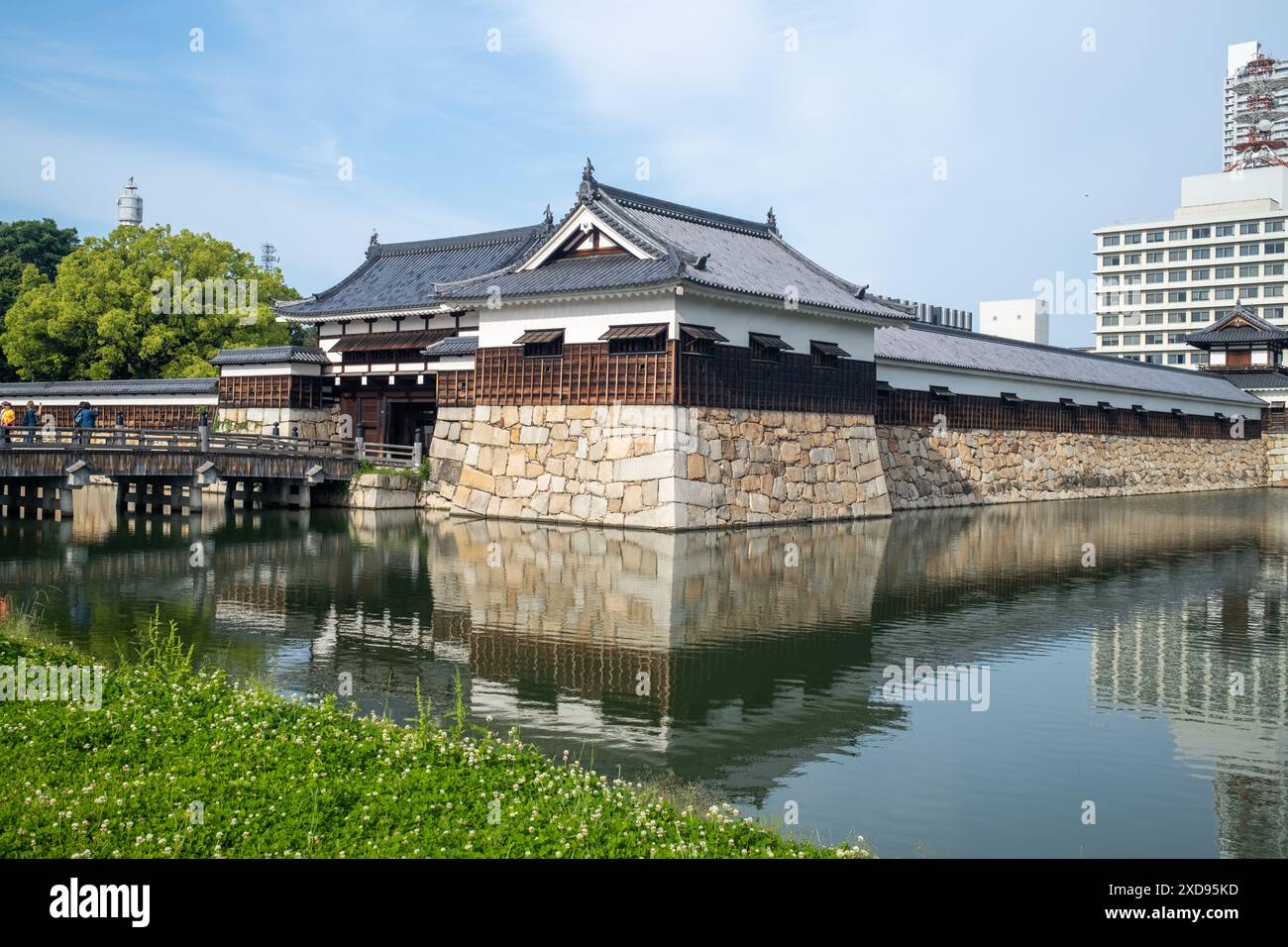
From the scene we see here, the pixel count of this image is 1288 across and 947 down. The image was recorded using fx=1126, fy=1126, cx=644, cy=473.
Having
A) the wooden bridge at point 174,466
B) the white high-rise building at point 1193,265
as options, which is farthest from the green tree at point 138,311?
the white high-rise building at point 1193,265

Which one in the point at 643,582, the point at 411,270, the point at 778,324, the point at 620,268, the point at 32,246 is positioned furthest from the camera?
the point at 32,246

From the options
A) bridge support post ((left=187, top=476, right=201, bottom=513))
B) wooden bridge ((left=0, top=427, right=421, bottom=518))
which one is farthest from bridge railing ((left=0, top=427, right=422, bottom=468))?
bridge support post ((left=187, top=476, right=201, bottom=513))

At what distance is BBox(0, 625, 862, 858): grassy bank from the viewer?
22.9 feet

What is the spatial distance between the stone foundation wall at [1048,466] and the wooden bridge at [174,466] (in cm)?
1748

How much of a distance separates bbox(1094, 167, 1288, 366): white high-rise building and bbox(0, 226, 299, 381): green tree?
239 feet

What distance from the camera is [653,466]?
93.8 ft

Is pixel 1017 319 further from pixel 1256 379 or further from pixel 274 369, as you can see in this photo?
pixel 274 369

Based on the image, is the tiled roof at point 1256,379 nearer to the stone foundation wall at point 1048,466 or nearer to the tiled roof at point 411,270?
the stone foundation wall at point 1048,466

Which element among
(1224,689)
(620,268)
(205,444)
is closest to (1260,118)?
(620,268)

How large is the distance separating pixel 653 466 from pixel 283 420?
18293 millimetres

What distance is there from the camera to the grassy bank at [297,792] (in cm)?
697
